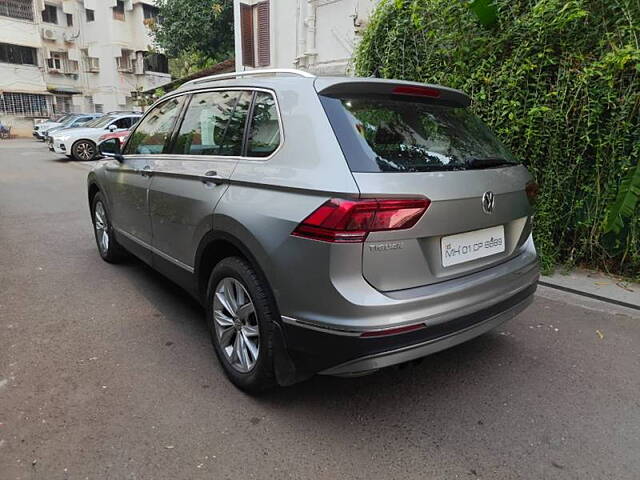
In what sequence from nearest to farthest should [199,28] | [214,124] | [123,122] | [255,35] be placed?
1. [214,124]
2. [255,35]
3. [123,122]
4. [199,28]

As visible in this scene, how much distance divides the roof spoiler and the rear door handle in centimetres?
80

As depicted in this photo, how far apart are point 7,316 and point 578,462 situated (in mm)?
4083

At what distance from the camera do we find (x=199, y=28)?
70.8 ft

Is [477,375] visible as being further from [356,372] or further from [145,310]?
[145,310]

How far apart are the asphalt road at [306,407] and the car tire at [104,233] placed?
0.92m

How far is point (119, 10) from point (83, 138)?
24609 millimetres

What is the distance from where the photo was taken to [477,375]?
290 cm

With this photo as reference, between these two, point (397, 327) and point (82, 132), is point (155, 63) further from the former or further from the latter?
point (397, 327)

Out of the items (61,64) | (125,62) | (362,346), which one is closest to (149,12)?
(125,62)

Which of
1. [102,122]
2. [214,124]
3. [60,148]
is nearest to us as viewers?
[214,124]

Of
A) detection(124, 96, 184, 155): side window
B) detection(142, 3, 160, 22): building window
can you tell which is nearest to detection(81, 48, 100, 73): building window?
detection(142, 3, 160, 22): building window

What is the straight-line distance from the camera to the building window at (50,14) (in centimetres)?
3616

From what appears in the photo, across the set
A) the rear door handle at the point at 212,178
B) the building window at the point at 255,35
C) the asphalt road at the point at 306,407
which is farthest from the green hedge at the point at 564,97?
the building window at the point at 255,35

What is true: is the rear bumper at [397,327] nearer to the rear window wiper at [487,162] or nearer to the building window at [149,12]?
the rear window wiper at [487,162]
